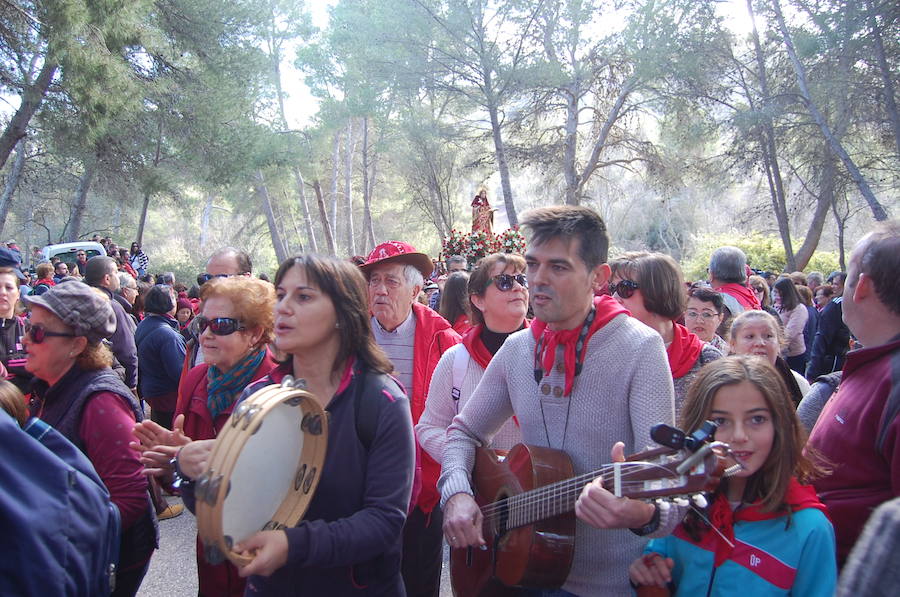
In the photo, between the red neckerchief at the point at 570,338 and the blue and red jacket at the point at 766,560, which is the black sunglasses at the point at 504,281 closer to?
the red neckerchief at the point at 570,338

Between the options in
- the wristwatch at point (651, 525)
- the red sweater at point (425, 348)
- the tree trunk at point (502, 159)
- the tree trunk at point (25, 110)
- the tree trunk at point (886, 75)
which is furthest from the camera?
the tree trunk at point (502, 159)

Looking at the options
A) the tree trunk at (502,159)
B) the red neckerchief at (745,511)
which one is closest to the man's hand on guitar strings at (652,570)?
the red neckerchief at (745,511)

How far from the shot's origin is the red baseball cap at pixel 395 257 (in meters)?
3.75

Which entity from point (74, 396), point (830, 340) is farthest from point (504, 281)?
point (830, 340)

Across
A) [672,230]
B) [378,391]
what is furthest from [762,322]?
[672,230]

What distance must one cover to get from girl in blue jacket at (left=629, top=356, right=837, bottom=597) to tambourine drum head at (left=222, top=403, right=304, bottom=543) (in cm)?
118

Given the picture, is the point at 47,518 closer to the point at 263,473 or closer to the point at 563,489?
the point at 263,473

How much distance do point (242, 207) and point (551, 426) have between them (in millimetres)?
33020

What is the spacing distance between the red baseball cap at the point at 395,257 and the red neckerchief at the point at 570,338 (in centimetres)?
161

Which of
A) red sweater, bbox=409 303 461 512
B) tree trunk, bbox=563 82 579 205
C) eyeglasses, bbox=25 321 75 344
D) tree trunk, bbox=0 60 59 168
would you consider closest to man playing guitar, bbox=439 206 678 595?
red sweater, bbox=409 303 461 512

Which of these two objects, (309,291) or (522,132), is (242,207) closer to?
(522,132)

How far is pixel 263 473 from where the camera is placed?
5.51 feet

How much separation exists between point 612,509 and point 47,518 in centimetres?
150

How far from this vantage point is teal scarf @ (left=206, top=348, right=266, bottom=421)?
2838 millimetres
